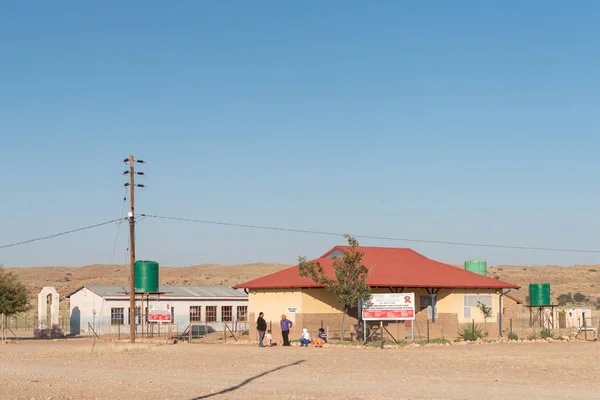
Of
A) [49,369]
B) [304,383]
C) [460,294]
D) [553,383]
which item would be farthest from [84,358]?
[460,294]

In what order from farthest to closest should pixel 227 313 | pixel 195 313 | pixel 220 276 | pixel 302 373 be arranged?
1. pixel 220 276
2. pixel 227 313
3. pixel 195 313
4. pixel 302 373

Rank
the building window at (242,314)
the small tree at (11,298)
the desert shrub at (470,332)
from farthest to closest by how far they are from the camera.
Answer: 1. the building window at (242,314)
2. the small tree at (11,298)
3. the desert shrub at (470,332)

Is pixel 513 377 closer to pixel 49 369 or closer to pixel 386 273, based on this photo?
pixel 49 369

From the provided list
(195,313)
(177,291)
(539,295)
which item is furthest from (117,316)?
(539,295)

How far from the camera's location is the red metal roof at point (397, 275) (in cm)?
4625

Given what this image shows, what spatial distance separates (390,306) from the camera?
42062 mm

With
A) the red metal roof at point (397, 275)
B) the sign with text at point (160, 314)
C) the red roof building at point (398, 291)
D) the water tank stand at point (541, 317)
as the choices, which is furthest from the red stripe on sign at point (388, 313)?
the water tank stand at point (541, 317)

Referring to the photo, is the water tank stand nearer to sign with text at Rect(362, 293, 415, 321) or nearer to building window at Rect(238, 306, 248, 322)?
building window at Rect(238, 306, 248, 322)

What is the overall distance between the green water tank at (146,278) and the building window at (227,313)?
408 inches

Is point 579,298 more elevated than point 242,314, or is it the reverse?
point 579,298

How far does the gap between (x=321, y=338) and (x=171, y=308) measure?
20.4m

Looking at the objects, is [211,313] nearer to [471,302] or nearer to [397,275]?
[397,275]

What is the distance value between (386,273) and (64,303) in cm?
6215

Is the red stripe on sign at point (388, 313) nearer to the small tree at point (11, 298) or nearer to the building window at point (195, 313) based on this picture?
the small tree at point (11, 298)
